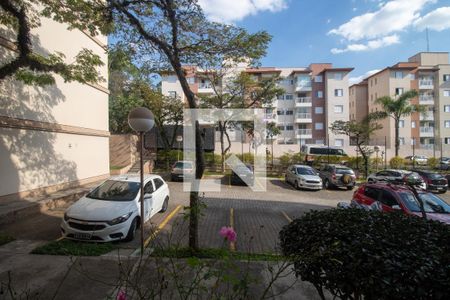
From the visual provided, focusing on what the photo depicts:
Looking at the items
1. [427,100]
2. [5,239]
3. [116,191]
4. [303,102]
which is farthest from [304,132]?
[5,239]

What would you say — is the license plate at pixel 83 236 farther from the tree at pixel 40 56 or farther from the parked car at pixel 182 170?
the parked car at pixel 182 170

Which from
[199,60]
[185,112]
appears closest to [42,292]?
[199,60]

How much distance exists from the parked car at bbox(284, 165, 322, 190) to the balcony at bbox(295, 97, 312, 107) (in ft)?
86.2

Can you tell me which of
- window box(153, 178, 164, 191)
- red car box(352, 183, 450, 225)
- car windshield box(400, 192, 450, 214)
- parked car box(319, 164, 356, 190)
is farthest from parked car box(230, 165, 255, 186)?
car windshield box(400, 192, 450, 214)

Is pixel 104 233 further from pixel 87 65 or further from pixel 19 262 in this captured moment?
pixel 87 65

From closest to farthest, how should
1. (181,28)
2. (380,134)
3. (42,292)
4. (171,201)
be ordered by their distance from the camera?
(42,292)
(181,28)
(171,201)
(380,134)

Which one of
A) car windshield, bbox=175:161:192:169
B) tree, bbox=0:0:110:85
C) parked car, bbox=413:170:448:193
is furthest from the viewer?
car windshield, bbox=175:161:192:169

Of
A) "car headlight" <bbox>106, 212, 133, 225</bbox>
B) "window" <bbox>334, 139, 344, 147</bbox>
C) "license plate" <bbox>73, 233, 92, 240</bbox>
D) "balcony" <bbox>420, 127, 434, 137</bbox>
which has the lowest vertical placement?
"license plate" <bbox>73, 233, 92, 240</bbox>

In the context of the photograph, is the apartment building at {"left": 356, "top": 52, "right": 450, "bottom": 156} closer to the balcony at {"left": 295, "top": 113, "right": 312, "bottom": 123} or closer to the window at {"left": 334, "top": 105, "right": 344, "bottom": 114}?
the window at {"left": 334, "top": 105, "right": 344, "bottom": 114}

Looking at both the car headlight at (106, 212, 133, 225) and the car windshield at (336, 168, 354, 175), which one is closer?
the car headlight at (106, 212, 133, 225)

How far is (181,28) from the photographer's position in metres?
6.63

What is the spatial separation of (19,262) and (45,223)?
11.8ft

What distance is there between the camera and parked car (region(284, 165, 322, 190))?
650 inches

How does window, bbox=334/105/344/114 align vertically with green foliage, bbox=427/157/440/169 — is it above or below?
above
